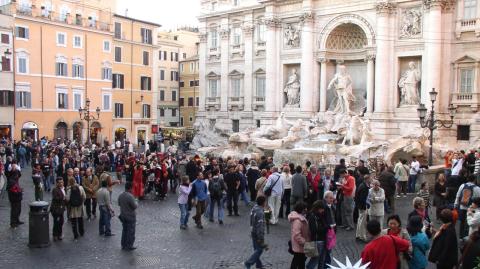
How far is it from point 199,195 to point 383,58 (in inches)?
790

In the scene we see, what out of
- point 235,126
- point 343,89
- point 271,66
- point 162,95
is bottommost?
point 235,126

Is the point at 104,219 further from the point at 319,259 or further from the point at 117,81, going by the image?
the point at 117,81

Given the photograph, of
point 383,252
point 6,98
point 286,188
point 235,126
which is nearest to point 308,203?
point 286,188

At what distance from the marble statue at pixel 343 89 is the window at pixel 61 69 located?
22.2 metres

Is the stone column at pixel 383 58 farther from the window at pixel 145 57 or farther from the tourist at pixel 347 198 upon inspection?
the window at pixel 145 57

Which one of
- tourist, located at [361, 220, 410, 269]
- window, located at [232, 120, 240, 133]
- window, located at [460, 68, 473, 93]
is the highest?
window, located at [460, 68, 473, 93]

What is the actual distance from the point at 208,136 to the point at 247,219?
88.0 feet

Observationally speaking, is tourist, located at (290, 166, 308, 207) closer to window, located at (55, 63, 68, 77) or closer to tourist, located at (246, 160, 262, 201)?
tourist, located at (246, 160, 262, 201)

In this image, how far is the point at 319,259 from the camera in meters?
9.42

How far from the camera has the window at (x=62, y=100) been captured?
4279 centimetres

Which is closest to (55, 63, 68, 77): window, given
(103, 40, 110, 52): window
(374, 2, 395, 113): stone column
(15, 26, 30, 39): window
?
(15, 26, 30, 39): window

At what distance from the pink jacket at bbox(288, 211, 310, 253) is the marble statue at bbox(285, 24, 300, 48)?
27.9m

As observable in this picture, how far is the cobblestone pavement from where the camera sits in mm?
10781

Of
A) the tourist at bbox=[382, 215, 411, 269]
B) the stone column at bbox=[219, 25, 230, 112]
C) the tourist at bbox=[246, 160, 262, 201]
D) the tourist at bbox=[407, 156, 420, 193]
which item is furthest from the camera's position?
the stone column at bbox=[219, 25, 230, 112]
